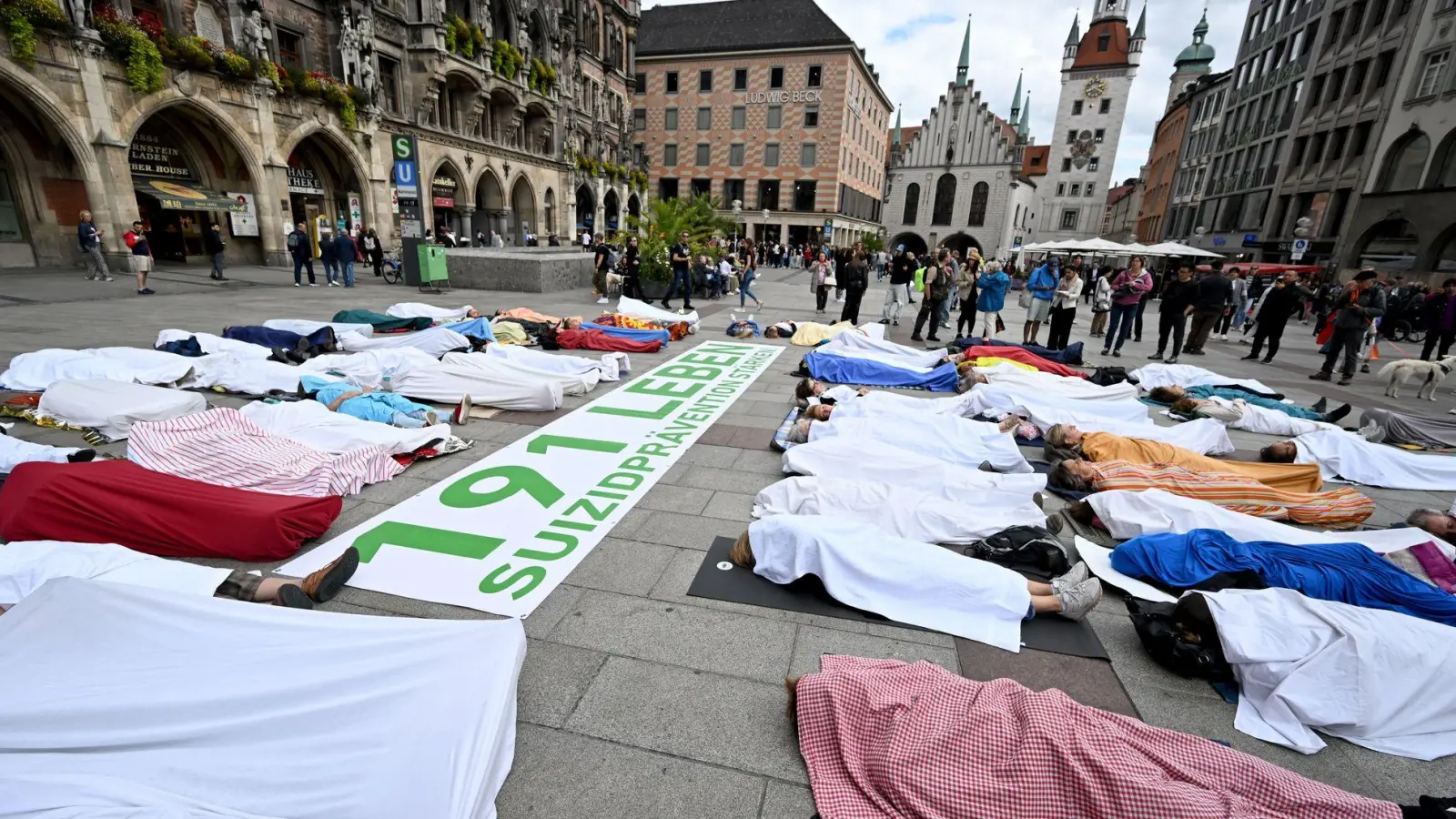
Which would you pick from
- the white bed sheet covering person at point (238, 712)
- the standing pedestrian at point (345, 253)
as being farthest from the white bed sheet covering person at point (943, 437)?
the standing pedestrian at point (345, 253)

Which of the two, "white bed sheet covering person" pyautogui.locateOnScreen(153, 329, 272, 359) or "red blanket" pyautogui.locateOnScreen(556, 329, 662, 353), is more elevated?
"white bed sheet covering person" pyautogui.locateOnScreen(153, 329, 272, 359)

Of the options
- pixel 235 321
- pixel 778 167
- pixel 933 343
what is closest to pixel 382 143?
pixel 235 321

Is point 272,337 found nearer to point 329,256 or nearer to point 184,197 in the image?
point 329,256

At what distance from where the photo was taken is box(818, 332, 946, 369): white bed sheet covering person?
9266 mm

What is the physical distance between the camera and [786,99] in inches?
1805

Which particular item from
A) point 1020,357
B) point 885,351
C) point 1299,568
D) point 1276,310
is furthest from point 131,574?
point 1276,310

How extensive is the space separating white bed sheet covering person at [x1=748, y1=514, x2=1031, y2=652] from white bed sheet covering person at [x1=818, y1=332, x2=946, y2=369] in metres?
6.05

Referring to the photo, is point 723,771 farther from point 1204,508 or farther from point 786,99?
point 786,99

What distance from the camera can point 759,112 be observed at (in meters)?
46.9

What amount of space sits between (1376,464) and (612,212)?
4203 centimetres

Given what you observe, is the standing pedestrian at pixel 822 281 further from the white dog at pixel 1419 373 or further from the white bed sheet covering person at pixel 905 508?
the white bed sheet covering person at pixel 905 508

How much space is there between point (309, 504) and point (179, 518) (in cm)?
61

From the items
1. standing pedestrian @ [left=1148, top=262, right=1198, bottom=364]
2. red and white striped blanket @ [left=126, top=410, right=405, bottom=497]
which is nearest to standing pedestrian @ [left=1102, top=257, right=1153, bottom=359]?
standing pedestrian @ [left=1148, top=262, right=1198, bottom=364]

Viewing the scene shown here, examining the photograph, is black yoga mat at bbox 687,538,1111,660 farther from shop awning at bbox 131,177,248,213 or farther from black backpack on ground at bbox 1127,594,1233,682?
shop awning at bbox 131,177,248,213
